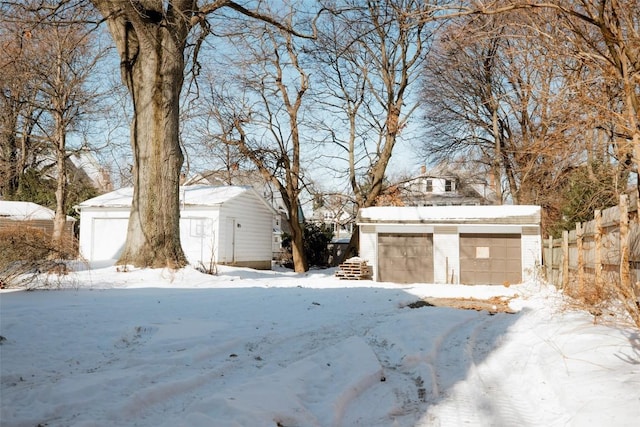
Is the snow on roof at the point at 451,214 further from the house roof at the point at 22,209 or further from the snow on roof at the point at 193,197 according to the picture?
the house roof at the point at 22,209

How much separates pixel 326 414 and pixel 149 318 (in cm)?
375

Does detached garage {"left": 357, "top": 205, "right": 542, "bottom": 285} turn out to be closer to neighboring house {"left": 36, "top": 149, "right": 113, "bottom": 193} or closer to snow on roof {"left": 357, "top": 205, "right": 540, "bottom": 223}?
snow on roof {"left": 357, "top": 205, "right": 540, "bottom": 223}

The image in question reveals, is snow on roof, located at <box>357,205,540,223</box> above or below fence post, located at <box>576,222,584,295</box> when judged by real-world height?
above

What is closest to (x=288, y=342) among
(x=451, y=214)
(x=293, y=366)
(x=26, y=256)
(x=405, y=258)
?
(x=293, y=366)

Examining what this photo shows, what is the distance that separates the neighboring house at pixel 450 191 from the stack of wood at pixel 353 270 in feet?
25.8

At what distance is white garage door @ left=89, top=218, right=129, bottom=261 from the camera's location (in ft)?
78.8

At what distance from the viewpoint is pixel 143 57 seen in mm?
13008

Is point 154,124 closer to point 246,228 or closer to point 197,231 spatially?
point 197,231

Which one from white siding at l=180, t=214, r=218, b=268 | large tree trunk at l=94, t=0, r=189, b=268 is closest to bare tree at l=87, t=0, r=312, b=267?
large tree trunk at l=94, t=0, r=189, b=268

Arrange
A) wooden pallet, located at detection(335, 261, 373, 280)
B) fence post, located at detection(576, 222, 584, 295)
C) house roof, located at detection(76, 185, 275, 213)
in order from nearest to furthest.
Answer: fence post, located at detection(576, 222, 584, 295) < wooden pallet, located at detection(335, 261, 373, 280) < house roof, located at detection(76, 185, 275, 213)

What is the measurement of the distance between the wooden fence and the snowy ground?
761mm

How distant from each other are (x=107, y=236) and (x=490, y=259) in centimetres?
1707

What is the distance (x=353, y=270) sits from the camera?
825 inches

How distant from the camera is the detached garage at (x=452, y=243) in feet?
68.2
